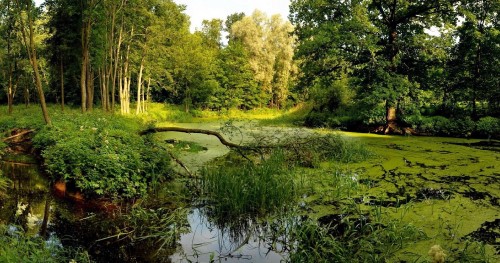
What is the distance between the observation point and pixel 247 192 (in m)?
5.04

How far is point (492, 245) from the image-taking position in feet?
12.3

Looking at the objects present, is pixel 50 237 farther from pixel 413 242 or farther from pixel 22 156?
pixel 22 156

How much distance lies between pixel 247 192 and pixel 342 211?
1338 mm

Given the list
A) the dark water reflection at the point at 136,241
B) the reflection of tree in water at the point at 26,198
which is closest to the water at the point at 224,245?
the dark water reflection at the point at 136,241

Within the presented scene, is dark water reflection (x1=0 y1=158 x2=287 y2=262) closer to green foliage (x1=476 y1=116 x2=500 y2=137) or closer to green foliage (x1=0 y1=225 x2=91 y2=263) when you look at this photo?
green foliage (x1=0 y1=225 x2=91 y2=263)

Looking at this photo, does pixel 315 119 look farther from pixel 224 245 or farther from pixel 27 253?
pixel 27 253

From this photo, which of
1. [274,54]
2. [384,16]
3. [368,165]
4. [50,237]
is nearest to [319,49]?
[384,16]

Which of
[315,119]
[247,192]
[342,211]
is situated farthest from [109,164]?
[315,119]

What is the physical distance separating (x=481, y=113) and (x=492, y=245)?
15.4 m

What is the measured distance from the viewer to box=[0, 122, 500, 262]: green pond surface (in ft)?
12.8

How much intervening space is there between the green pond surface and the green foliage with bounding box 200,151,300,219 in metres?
0.23

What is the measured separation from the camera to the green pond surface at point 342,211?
12.8 feet

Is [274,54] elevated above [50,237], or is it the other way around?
[274,54]

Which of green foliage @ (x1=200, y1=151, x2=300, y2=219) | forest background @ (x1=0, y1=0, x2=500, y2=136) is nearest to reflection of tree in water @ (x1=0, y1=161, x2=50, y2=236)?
green foliage @ (x1=200, y1=151, x2=300, y2=219)
